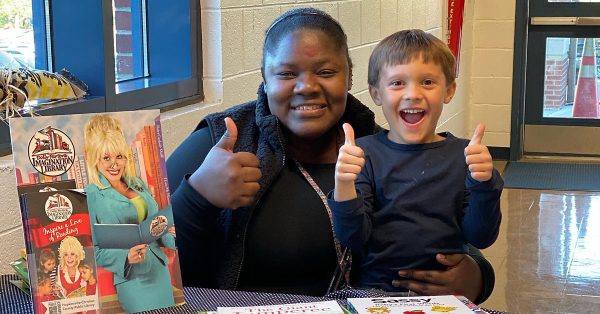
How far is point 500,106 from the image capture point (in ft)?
22.4

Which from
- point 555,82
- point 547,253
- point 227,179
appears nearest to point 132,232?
point 227,179

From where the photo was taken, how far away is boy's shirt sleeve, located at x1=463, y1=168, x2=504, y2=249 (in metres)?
1.61

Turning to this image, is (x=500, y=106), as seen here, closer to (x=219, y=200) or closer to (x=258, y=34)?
(x=258, y=34)

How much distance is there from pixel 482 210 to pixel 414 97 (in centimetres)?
26

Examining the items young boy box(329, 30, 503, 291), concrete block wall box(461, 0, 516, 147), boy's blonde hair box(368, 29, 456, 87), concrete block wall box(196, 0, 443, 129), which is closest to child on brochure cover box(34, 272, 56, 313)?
young boy box(329, 30, 503, 291)

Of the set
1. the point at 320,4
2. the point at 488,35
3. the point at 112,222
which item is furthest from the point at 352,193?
the point at 488,35

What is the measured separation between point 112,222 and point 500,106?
5.84 metres

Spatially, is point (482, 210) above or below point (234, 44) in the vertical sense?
below

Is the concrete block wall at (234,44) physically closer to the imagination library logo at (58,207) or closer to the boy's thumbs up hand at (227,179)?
the boy's thumbs up hand at (227,179)

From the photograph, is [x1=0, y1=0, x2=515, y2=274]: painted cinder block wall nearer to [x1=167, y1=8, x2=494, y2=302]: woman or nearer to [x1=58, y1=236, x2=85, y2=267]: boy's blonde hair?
[x1=167, y1=8, x2=494, y2=302]: woman

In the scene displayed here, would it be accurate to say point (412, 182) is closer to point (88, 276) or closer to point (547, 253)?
point (88, 276)

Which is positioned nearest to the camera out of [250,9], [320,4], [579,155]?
[250,9]

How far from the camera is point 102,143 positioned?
4.22ft

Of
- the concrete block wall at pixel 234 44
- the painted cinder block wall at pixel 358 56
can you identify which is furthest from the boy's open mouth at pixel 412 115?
the concrete block wall at pixel 234 44
